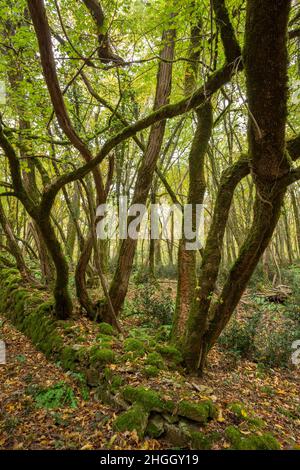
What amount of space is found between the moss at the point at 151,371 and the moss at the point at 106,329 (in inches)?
55.8

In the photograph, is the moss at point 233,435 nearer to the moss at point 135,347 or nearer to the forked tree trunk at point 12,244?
the moss at point 135,347

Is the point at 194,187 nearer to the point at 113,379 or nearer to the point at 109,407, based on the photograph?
the point at 113,379

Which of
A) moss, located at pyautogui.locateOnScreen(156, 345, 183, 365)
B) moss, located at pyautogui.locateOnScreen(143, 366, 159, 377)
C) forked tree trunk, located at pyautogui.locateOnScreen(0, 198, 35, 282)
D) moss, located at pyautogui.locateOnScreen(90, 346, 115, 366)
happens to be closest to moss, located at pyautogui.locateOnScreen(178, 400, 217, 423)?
moss, located at pyautogui.locateOnScreen(143, 366, 159, 377)

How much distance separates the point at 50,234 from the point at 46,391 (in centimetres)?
252

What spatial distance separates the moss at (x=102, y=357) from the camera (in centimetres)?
394

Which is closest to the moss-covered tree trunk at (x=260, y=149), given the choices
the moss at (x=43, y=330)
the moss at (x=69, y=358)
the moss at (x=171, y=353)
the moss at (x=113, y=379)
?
the moss at (x=171, y=353)

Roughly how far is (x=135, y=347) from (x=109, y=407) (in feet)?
3.45

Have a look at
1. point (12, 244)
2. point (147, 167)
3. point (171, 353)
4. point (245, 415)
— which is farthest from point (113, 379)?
point (12, 244)

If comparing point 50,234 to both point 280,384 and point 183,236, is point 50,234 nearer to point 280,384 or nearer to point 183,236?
point 183,236

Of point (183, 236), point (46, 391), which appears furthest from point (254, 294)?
point (46, 391)

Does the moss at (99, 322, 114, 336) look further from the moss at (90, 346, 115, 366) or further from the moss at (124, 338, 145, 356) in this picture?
the moss at (90, 346, 115, 366)
